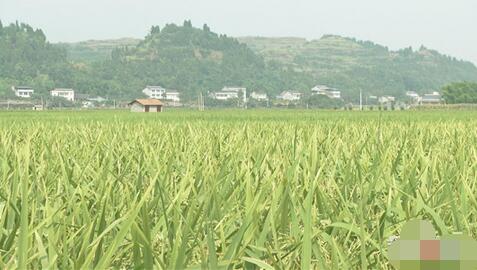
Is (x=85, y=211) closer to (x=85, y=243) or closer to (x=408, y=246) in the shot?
(x=85, y=243)

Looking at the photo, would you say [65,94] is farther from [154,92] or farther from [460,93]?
[460,93]

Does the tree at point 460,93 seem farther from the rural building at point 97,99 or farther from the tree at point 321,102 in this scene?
the rural building at point 97,99

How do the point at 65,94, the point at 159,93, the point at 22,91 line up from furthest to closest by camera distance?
the point at 159,93
the point at 65,94
the point at 22,91

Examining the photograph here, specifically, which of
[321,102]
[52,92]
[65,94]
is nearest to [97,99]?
[65,94]

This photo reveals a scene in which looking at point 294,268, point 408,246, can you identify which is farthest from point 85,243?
point 408,246

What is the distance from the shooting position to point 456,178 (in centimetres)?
196

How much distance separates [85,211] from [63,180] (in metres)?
0.57

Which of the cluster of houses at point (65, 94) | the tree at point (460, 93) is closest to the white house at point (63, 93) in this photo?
the cluster of houses at point (65, 94)

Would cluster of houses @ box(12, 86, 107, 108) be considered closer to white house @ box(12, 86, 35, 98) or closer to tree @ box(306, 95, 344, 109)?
white house @ box(12, 86, 35, 98)

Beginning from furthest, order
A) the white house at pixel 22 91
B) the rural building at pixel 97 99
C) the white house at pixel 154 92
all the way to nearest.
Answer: the white house at pixel 154 92 < the rural building at pixel 97 99 < the white house at pixel 22 91

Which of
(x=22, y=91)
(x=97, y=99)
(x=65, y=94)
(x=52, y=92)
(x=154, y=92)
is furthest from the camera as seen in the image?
(x=154, y=92)

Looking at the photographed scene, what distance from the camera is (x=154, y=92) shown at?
194 meters

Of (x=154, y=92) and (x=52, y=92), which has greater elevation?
(x=154, y=92)

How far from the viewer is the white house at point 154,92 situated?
19162 centimetres
